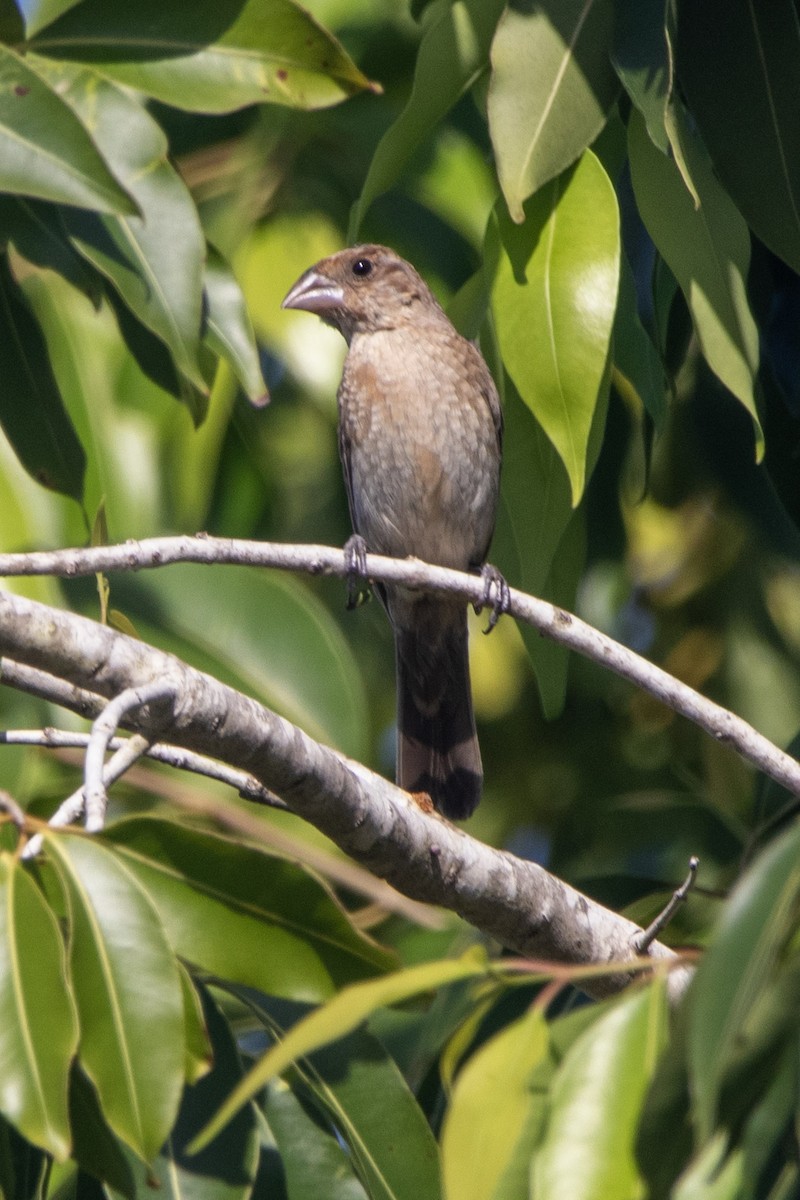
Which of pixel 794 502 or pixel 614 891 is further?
pixel 614 891

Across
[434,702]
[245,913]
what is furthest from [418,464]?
[245,913]

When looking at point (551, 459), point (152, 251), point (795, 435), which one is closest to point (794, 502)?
point (795, 435)

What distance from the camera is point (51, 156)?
2807 millimetres

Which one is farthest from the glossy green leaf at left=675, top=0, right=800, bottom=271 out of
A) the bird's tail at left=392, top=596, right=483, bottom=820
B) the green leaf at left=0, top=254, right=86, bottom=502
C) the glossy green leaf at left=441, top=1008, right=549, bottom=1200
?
the bird's tail at left=392, top=596, right=483, bottom=820

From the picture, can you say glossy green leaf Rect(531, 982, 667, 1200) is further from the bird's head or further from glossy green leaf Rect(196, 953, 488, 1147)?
the bird's head

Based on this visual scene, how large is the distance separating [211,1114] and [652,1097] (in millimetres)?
1002

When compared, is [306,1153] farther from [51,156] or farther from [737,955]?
[51,156]

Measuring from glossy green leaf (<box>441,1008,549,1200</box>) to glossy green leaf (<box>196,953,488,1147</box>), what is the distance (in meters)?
0.11

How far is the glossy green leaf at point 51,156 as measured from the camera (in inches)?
109

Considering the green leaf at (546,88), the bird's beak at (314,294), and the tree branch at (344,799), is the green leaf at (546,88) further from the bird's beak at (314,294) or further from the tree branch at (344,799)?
the bird's beak at (314,294)

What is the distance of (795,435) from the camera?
3592mm

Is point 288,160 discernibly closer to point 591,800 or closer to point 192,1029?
point 591,800

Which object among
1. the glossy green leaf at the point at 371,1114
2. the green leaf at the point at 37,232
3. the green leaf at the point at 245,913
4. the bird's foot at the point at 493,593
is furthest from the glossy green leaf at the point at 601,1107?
the green leaf at the point at 37,232

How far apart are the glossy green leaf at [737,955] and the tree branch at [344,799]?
24 centimetres
